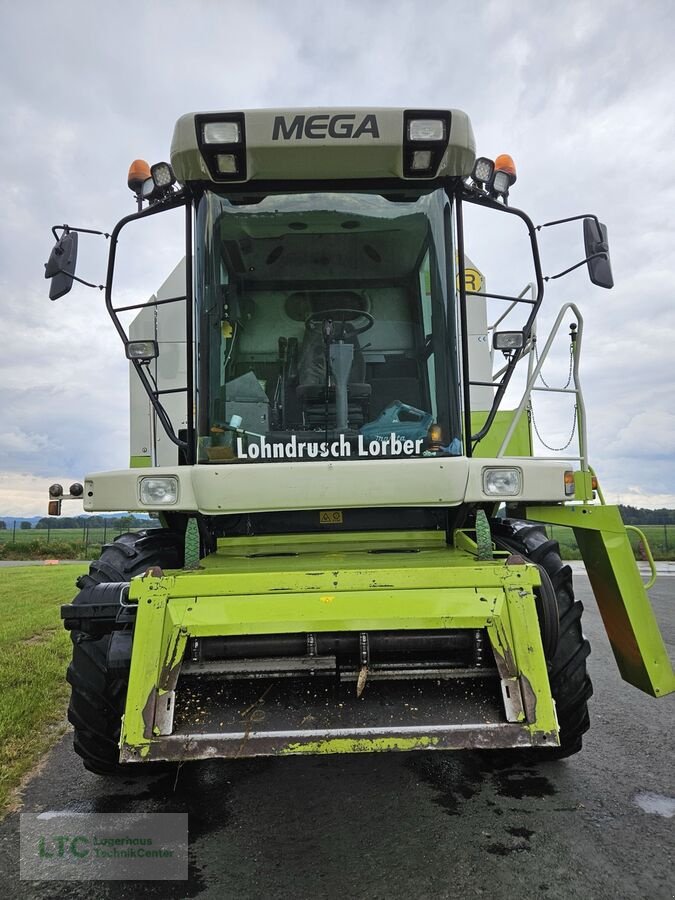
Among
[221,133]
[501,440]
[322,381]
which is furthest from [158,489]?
[501,440]

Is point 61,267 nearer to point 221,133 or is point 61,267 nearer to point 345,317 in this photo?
point 221,133

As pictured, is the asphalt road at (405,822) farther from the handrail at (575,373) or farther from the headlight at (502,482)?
the handrail at (575,373)

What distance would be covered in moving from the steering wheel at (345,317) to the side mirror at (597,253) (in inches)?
48.2

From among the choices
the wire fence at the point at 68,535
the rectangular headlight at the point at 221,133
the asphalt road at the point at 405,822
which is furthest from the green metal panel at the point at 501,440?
the wire fence at the point at 68,535

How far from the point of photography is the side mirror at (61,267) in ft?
11.3

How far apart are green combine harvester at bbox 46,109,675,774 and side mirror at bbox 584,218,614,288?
0.04 feet

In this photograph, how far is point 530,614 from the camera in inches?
102

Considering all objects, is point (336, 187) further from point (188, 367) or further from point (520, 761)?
point (520, 761)

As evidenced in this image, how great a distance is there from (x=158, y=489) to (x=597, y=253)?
261 centimetres

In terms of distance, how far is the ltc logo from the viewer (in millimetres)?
3199

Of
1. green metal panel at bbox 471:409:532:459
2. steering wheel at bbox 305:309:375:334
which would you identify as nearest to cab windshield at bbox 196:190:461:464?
steering wheel at bbox 305:309:375:334

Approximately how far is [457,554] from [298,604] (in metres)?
1.00

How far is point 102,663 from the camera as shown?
2947 millimetres

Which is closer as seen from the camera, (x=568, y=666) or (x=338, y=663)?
(x=338, y=663)
